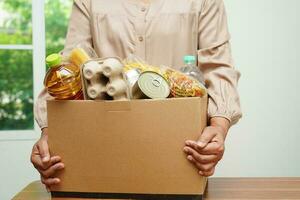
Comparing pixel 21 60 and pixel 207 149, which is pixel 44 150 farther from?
pixel 21 60

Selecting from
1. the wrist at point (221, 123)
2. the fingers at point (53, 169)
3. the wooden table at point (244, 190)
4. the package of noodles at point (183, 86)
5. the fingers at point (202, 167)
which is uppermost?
the package of noodles at point (183, 86)

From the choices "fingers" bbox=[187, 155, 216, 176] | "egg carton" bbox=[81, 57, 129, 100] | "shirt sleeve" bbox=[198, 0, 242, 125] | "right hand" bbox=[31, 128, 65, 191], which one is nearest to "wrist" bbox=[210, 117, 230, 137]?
"shirt sleeve" bbox=[198, 0, 242, 125]

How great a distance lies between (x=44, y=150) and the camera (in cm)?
82

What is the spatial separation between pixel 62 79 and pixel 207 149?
31cm

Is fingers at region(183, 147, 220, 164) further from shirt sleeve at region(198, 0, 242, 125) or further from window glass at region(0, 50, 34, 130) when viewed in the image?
window glass at region(0, 50, 34, 130)

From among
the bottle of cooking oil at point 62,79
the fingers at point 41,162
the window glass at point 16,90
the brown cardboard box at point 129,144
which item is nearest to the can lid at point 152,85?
the brown cardboard box at point 129,144

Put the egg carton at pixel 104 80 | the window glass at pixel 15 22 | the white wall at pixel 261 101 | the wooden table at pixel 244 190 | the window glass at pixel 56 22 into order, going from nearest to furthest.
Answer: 1. the egg carton at pixel 104 80
2. the wooden table at pixel 244 190
3. the white wall at pixel 261 101
4. the window glass at pixel 15 22
5. the window glass at pixel 56 22

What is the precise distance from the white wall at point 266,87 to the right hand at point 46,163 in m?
1.46

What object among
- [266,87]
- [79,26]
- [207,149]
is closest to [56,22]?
[266,87]

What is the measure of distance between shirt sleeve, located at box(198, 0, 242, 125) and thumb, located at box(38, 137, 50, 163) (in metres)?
0.36

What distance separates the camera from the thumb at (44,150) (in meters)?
0.80

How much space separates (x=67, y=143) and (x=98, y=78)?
0.53ft

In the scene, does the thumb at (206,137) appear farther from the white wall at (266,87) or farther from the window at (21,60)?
the window at (21,60)

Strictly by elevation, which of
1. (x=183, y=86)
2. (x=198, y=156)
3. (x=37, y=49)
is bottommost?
(x=198, y=156)
